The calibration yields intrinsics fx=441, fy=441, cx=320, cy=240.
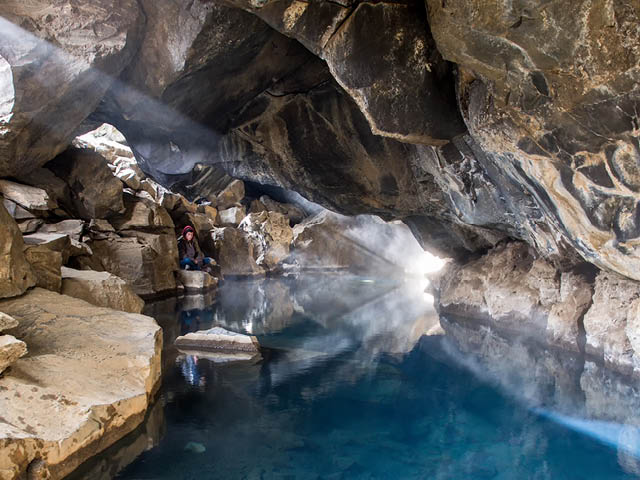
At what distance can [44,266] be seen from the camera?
5547 millimetres

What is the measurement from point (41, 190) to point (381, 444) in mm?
8584

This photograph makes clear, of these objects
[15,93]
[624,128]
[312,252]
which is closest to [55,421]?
[624,128]

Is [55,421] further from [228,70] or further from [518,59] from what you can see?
[228,70]

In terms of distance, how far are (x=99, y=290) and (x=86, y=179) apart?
18.0ft

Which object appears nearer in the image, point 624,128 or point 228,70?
point 624,128

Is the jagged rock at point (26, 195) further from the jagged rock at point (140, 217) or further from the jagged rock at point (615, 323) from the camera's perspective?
the jagged rock at point (615, 323)

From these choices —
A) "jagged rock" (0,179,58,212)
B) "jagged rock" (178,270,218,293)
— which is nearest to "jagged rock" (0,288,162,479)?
"jagged rock" (0,179,58,212)

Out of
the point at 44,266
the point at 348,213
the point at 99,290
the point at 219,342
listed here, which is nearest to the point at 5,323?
the point at 44,266

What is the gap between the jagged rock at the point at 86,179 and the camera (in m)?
10.4

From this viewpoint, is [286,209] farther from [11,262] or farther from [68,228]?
[11,262]

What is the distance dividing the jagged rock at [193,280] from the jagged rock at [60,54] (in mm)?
6126

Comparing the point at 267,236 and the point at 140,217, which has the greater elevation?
the point at 140,217

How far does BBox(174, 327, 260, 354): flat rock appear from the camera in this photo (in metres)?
6.29

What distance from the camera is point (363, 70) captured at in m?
4.66
